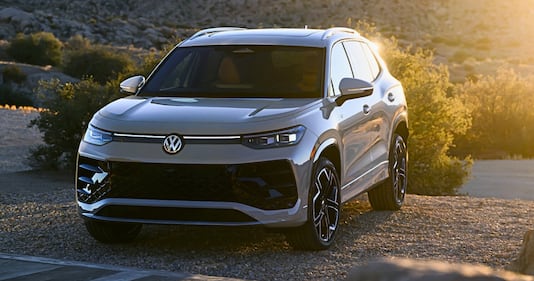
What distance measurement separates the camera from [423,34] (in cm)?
7406

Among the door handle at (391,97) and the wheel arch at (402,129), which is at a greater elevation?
the door handle at (391,97)

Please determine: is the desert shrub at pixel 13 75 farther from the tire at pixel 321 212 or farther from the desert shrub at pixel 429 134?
the tire at pixel 321 212

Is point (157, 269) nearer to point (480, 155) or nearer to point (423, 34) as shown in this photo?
point (480, 155)

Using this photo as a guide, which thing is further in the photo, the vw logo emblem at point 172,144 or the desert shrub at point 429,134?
the desert shrub at point 429,134

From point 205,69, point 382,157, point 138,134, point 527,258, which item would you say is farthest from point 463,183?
point 527,258

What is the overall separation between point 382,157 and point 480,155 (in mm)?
17822

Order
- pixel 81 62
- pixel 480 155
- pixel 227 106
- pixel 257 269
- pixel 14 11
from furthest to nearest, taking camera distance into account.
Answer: pixel 14 11, pixel 81 62, pixel 480 155, pixel 227 106, pixel 257 269

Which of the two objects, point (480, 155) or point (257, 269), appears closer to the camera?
point (257, 269)

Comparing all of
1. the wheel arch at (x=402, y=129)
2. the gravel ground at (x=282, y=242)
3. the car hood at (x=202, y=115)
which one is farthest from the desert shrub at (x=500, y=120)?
the car hood at (x=202, y=115)

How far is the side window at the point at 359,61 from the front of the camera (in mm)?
9977

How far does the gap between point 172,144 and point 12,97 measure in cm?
3457

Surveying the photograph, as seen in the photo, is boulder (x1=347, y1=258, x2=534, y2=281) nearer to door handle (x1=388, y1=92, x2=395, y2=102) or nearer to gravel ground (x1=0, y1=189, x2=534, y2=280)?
gravel ground (x1=0, y1=189, x2=534, y2=280)

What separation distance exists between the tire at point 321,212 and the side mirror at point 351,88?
0.67 metres

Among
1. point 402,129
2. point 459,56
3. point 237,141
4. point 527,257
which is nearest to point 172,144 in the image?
point 237,141
